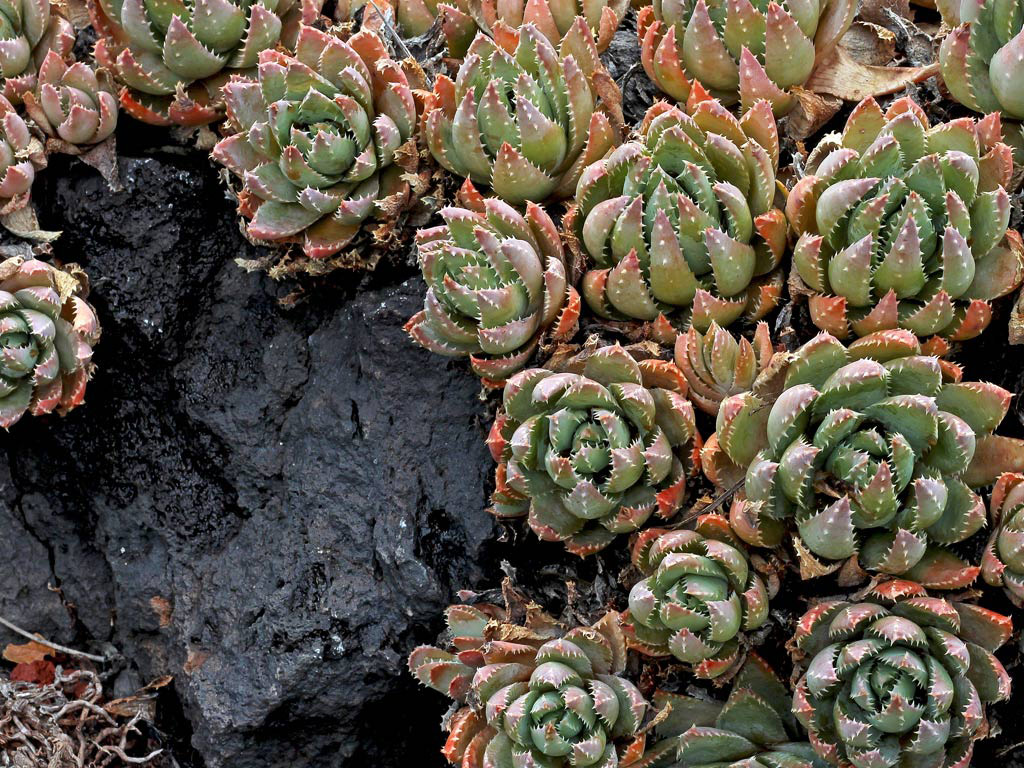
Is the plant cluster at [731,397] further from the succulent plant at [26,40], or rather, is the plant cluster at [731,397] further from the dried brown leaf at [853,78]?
the succulent plant at [26,40]

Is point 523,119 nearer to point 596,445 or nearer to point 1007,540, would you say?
point 596,445

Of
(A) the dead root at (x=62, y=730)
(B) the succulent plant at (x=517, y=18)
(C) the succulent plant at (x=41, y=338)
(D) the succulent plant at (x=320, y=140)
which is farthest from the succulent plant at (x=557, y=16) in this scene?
(A) the dead root at (x=62, y=730)

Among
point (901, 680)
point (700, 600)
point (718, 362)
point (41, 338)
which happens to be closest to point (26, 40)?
point (41, 338)

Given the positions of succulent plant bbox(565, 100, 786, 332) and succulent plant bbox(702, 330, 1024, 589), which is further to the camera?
succulent plant bbox(565, 100, 786, 332)

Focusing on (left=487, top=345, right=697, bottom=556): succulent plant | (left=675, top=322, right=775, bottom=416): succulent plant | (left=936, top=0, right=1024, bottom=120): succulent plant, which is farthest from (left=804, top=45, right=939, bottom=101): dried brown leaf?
(left=487, top=345, right=697, bottom=556): succulent plant

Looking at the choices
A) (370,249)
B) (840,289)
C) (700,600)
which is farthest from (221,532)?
(840,289)

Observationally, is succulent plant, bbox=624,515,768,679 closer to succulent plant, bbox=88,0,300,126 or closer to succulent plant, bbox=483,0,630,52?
succulent plant, bbox=483,0,630,52
